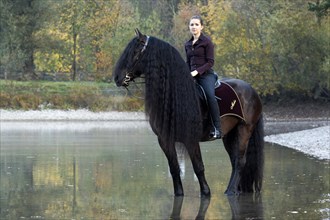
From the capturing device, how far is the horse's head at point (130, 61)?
37.4 feet

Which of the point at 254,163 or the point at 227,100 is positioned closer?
the point at 227,100

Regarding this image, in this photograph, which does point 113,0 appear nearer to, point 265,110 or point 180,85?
point 265,110

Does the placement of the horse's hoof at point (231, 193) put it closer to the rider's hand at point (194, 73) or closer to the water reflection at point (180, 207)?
the water reflection at point (180, 207)

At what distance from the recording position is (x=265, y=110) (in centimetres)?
4925

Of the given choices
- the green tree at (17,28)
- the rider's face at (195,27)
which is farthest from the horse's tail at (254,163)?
the green tree at (17,28)

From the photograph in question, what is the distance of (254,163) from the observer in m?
12.8

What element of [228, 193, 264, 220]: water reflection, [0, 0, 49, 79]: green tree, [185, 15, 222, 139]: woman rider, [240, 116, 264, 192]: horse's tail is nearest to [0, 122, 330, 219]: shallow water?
[228, 193, 264, 220]: water reflection

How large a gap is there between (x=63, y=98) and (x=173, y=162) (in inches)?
1647

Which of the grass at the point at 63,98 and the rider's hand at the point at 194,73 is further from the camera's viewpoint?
the grass at the point at 63,98

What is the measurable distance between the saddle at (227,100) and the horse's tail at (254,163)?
557 mm

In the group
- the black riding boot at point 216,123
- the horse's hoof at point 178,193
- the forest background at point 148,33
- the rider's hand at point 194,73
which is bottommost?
the forest background at point 148,33

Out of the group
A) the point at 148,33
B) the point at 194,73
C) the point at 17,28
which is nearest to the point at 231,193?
the point at 194,73

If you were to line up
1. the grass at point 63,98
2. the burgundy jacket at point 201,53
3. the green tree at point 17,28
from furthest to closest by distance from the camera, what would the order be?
1. the green tree at point 17,28
2. the grass at point 63,98
3. the burgundy jacket at point 201,53

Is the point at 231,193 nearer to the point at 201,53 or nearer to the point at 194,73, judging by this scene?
the point at 194,73
